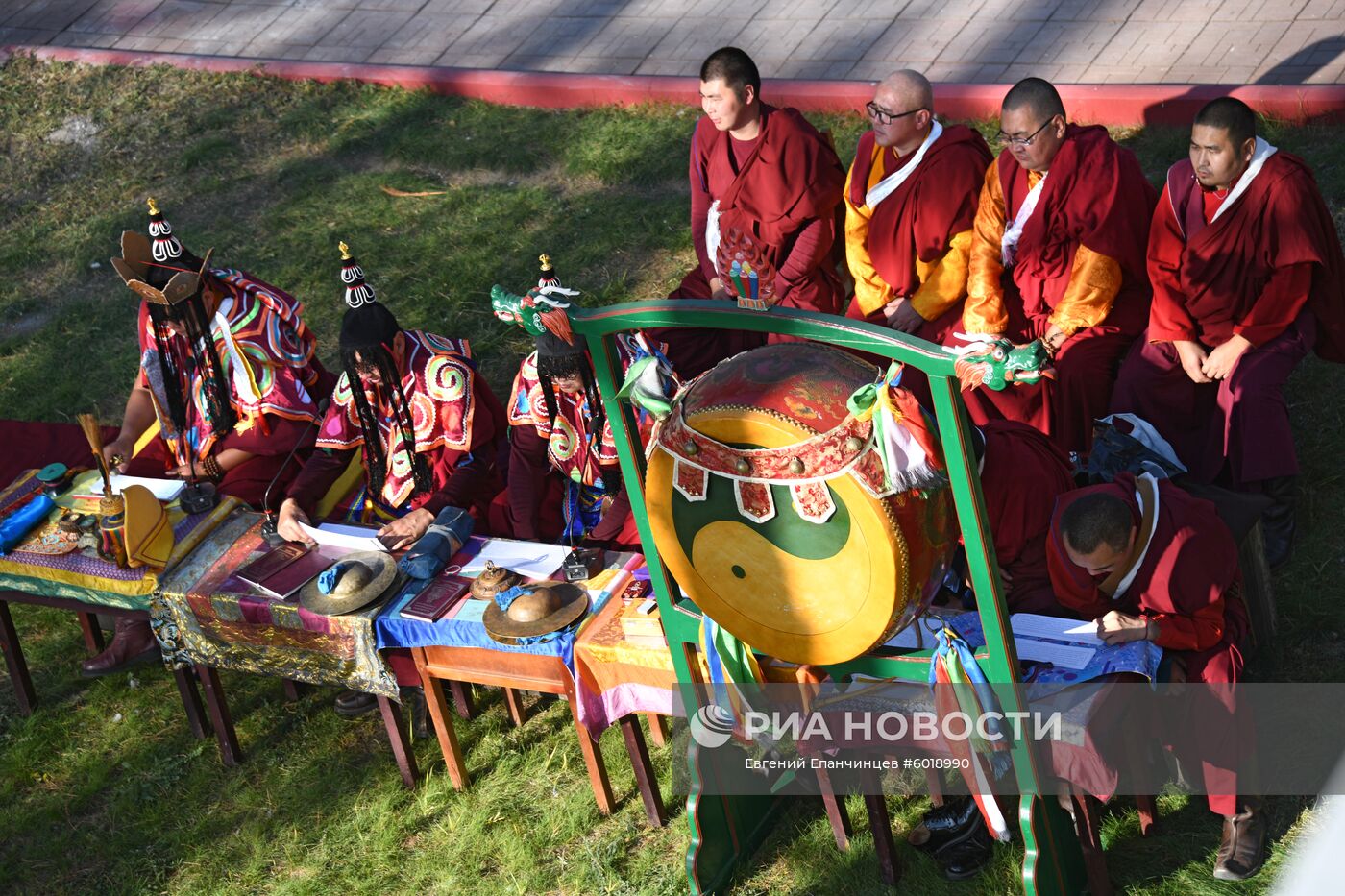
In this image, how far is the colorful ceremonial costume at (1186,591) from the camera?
13.7 ft

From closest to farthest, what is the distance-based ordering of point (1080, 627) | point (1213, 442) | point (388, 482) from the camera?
point (1080, 627) → point (1213, 442) → point (388, 482)

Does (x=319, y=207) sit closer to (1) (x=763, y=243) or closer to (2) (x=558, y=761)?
(1) (x=763, y=243)

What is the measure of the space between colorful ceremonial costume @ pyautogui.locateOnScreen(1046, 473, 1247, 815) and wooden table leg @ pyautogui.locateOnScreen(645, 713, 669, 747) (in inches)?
65.4

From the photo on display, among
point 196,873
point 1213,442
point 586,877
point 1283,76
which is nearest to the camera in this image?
point 586,877

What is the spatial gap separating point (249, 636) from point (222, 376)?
1.41 metres

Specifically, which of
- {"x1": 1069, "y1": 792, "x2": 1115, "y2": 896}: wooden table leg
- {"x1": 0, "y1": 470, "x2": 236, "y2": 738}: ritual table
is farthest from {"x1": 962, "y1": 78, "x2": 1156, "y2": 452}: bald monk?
{"x1": 0, "y1": 470, "x2": 236, "y2": 738}: ritual table

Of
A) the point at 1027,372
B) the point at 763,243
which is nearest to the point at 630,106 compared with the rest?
the point at 763,243

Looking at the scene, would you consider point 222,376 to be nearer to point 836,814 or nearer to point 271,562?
point 271,562

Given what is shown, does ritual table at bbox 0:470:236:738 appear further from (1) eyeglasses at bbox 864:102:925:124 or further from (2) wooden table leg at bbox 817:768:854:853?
(1) eyeglasses at bbox 864:102:925:124

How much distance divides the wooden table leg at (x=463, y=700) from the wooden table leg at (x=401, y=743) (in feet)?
0.85

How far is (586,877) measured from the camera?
15.8 feet

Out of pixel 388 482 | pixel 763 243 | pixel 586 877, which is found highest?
pixel 763 243

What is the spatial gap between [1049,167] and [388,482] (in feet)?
9.68

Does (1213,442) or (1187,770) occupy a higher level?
(1213,442)
